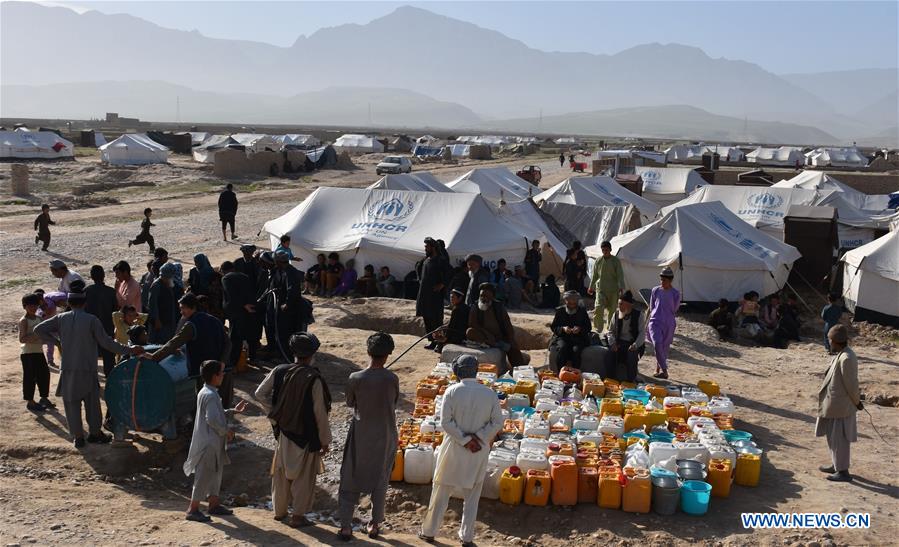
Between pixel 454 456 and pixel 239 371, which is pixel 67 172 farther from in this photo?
pixel 454 456

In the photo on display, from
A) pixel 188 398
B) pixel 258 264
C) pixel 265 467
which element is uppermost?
pixel 258 264

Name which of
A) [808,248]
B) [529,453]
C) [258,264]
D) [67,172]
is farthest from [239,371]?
[67,172]

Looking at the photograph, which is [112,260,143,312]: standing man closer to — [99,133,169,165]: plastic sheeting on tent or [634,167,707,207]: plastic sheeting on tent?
[634,167,707,207]: plastic sheeting on tent

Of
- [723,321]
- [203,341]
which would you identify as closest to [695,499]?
[203,341]

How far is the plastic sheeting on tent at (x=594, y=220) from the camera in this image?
60.0 ft

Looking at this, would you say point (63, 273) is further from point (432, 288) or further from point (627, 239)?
point (627, 239)

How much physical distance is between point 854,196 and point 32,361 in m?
22.3

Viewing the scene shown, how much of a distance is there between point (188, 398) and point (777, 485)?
4850 millimetres

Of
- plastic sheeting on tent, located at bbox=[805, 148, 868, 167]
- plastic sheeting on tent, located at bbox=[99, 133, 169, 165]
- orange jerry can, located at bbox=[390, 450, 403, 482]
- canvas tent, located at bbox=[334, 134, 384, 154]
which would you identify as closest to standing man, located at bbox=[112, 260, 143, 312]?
orange jerry can, located at bbox=[390, 450, 403, 482]

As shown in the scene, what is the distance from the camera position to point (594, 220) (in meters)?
18.6

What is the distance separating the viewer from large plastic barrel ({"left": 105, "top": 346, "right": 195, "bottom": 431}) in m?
6.95

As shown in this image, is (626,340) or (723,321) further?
(723,321)

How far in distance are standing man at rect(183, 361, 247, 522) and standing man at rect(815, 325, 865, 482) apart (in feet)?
15.2

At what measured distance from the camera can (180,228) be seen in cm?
2339
